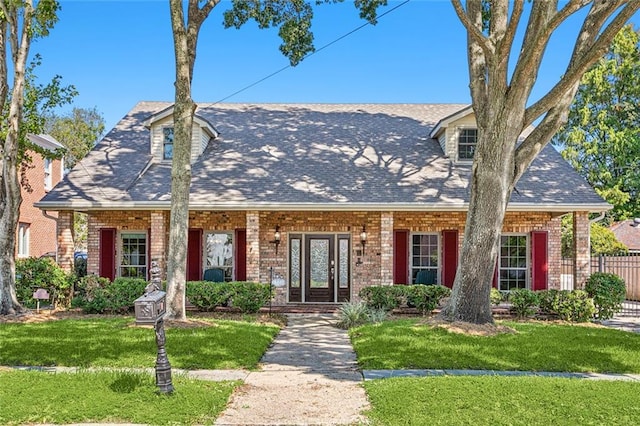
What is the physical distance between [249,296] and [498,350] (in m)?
6.56

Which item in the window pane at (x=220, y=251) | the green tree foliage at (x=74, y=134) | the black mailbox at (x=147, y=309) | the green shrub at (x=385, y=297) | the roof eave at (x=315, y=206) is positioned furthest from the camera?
the green tree foliage at (x=74, y=134)

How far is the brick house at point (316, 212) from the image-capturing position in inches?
565

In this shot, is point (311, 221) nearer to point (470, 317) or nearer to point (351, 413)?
point (470, 317)

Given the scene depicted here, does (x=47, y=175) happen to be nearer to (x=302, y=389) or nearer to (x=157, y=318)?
(x=157, y=318)

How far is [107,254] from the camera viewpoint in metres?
15.3

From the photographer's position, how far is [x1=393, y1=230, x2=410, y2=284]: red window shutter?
15375 mm

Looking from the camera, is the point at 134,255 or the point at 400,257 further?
the point at 134,255

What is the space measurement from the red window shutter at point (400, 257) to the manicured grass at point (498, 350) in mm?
4726

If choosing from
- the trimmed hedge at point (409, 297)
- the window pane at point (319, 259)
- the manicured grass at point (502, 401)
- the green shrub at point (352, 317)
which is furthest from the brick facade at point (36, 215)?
the manicured grass at point (502, 401)

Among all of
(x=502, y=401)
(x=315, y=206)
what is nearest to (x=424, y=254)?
(x=315, y=206)

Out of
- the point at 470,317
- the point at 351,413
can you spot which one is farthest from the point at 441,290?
the point at 351,413

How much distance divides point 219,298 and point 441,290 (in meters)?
5.50

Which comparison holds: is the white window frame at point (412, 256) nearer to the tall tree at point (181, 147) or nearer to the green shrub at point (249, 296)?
the green shrub at point (249, 296)

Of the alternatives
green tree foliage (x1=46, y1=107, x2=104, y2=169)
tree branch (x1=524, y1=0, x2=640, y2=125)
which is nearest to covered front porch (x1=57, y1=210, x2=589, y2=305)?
tree branch (x1=524, y1=0, x2=640, y2=125)
